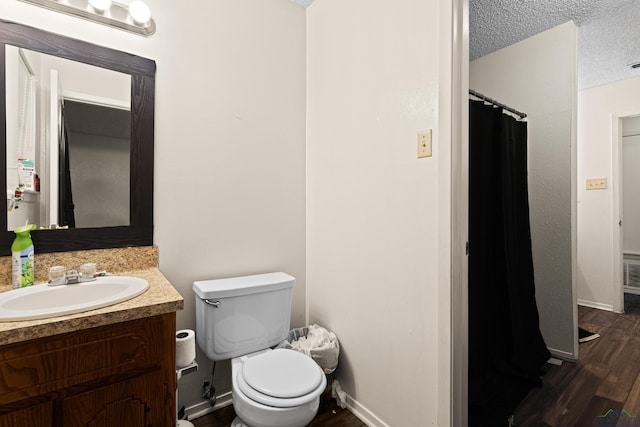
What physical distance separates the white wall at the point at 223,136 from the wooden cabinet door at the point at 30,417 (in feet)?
2.38

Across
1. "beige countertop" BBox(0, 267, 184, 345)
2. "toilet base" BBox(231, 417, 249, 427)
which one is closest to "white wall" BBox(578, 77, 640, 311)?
"toilet base" BBox(231, 417, 249, 427)

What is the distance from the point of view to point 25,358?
2.64 feet

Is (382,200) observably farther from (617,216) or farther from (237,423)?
(617,216)

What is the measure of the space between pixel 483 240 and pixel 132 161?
6.41ft

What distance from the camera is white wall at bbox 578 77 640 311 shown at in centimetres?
312

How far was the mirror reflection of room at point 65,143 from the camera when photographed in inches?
48.3

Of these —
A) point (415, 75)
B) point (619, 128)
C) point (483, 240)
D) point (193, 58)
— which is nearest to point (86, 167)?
point (193, 58)

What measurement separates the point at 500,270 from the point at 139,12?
95.5 inches

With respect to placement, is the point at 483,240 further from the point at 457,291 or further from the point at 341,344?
the point at 341,344

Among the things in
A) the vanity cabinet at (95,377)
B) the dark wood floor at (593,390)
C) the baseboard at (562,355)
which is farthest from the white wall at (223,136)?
the baseboard at (562,355)

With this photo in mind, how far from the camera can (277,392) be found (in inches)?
45.9

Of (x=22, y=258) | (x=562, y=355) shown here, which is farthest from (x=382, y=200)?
(x=562, y=355)

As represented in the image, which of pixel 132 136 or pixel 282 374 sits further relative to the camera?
pixel 132 136

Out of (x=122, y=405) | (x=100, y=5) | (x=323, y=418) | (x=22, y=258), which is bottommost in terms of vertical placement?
(x=323, y=418)
